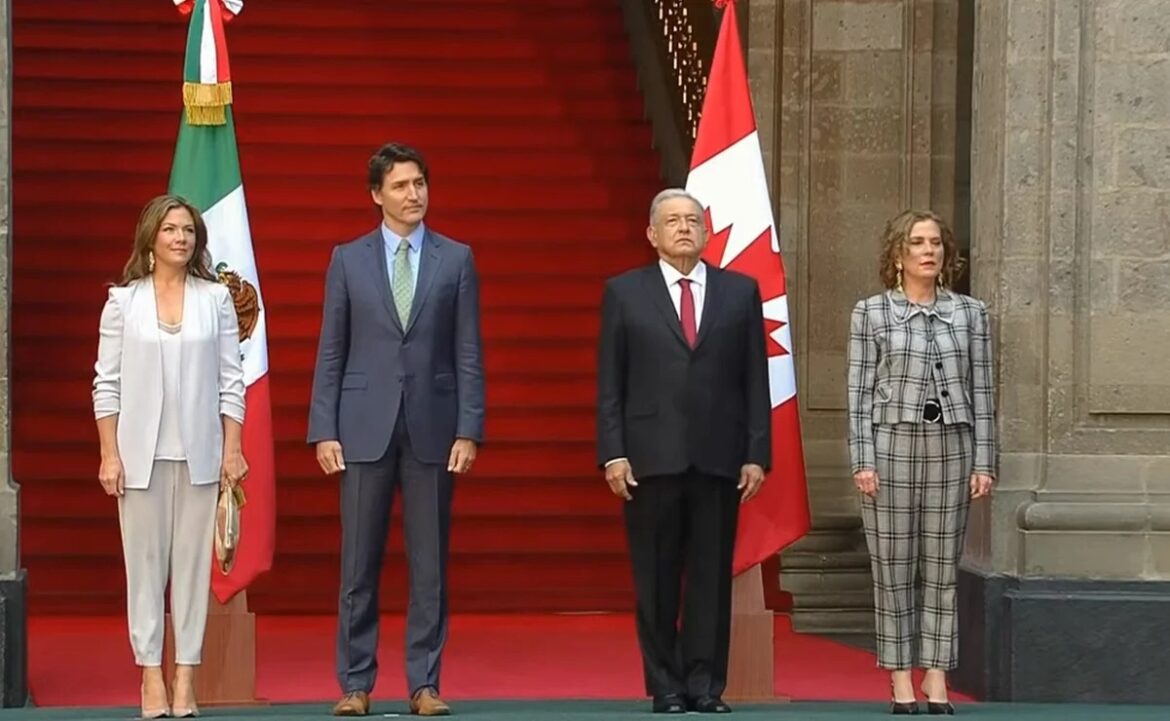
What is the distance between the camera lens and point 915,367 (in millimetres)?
9359

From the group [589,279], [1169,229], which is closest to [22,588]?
[1169,229]

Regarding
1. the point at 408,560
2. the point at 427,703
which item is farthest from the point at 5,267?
the point at 427,703

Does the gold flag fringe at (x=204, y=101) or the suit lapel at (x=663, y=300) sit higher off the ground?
the gold flag fringe at (x=204, y=101)

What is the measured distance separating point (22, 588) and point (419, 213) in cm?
212

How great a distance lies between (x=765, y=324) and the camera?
1010 centimetres

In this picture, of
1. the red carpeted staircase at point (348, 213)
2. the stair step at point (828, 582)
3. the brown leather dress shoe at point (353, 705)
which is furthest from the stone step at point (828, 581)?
the brown leather dress shoe at point (353, 705)

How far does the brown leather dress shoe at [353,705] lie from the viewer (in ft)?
29.8

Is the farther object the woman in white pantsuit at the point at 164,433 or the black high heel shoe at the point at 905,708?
the black high heel shoe at the point at 905,708

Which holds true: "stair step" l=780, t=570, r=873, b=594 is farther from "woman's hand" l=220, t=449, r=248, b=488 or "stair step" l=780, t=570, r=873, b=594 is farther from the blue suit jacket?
"woman's hand" l=220, t=449, r=248, b=488

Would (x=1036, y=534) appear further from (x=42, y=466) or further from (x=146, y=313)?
(x=42, y=466)

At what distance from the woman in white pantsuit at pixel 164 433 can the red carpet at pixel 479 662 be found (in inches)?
47.3

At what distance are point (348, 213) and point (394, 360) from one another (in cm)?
670

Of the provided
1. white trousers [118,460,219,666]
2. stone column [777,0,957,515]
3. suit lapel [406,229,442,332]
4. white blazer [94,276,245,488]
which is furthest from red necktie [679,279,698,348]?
stone column [777,0,957,515]

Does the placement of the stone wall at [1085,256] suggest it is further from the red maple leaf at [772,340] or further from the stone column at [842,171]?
the stone column at [842,171]
